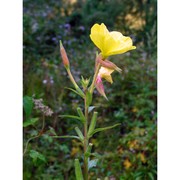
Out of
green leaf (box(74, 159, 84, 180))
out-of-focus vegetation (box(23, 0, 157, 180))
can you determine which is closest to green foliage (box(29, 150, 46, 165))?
out-of-focus vegetation (box(23, 0, 157, 180))

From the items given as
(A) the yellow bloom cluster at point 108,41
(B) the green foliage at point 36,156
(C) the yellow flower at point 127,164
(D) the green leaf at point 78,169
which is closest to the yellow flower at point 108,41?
(A) the yellow bloom cluster at point 108,41

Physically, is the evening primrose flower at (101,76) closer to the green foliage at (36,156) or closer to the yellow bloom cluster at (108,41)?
the yellow bloom cluster at (108,41)

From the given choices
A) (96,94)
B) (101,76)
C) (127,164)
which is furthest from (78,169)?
(96,94)

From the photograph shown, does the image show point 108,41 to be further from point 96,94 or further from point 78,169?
point 96,94

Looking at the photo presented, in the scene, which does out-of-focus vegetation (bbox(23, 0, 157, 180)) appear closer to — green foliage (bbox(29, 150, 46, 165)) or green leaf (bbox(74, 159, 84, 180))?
green foliage (bbox(29, 150, 46, 165))
